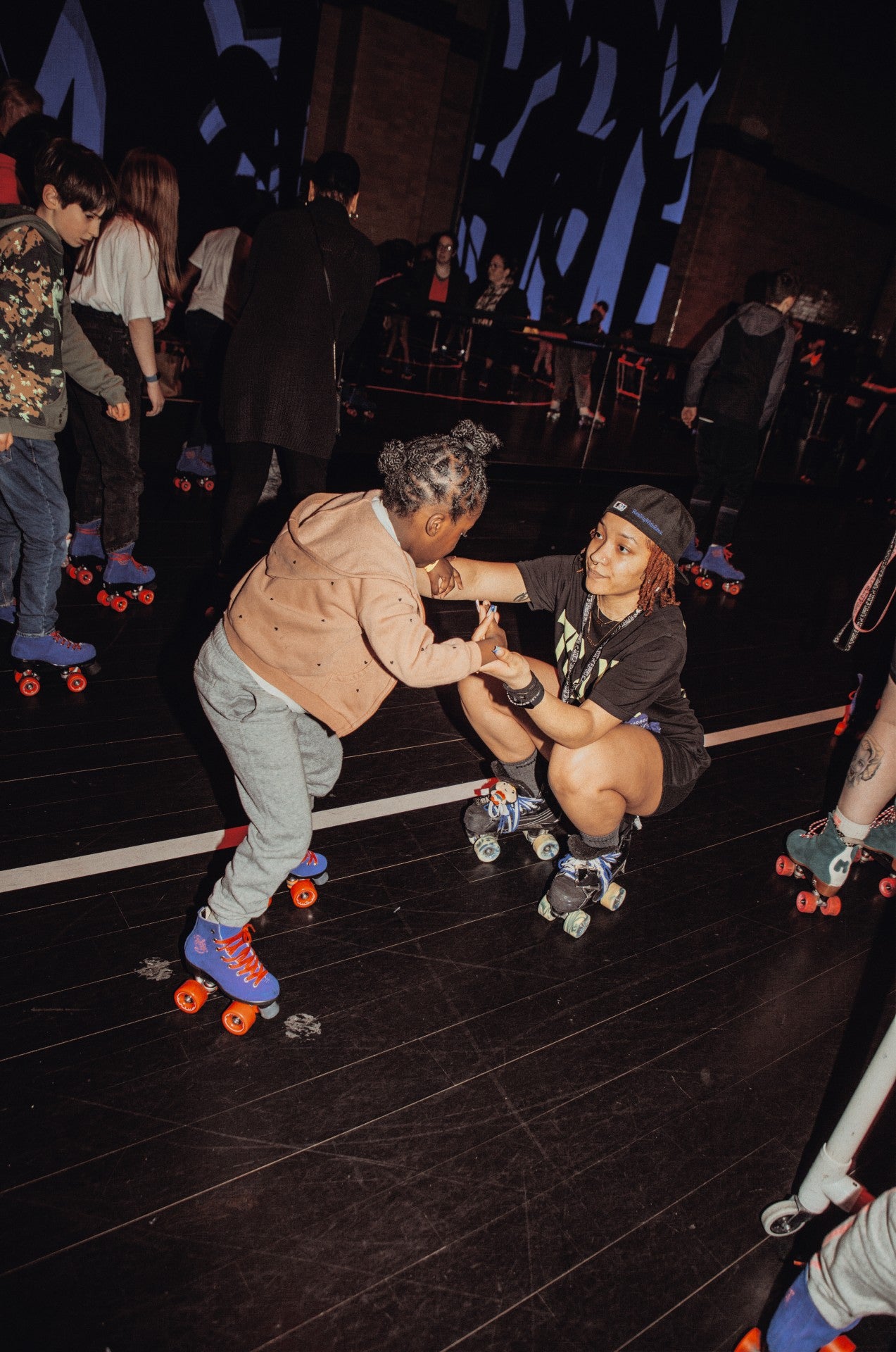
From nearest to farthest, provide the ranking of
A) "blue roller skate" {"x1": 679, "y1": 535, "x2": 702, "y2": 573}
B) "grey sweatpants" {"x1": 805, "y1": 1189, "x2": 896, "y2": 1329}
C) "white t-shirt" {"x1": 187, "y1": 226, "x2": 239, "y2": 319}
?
"grey sweatpants" {"x1": 805, "y1": 1189, "x2": 896, "y2": 1329}, "white t-shirt" {"x1": 187, "y1": 226, "x2": 239, "y2": 319}, "blue roller skate" {"x1": 679, "y1": 535, "x2": 702, "y2": 573}

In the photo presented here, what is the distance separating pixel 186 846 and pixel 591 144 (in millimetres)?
15135

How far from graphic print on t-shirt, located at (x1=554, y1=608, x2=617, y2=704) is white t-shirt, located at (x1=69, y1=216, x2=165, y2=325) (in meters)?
2.19

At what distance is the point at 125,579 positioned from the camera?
397cm

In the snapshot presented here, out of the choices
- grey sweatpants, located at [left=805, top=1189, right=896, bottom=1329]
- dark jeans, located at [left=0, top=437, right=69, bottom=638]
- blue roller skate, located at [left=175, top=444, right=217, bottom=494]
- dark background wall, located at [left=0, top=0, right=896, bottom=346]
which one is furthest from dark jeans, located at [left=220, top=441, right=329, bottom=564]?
dark background wall, located at [left=0, top=0, right=896, bottom=346]

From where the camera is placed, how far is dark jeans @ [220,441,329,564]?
3.55m

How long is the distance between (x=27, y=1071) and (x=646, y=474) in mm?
7938

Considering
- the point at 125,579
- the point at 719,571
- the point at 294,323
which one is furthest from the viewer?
the point at 719,571

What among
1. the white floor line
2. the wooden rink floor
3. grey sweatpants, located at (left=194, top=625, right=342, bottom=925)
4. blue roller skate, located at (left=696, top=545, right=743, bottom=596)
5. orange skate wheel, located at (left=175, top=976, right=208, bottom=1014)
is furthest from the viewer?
blue roller skate, located at (left=696, top=545, right=743, bottom=596)

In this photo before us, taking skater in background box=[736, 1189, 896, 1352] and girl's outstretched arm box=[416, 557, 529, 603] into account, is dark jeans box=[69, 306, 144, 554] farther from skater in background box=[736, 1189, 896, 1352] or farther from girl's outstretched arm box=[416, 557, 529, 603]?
skater in background box=[736, 1189, 896, 1352]

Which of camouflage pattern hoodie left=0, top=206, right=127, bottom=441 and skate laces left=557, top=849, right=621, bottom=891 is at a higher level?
camouflage pattern hoodie left=0, top=206, right=127, bottom=441

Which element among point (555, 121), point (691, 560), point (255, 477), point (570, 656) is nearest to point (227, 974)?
point (570, 656)

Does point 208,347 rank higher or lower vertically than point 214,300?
lower

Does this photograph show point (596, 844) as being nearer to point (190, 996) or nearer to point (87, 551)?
point (190, 996)

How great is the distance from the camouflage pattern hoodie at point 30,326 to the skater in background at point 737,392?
3579 millimetres
